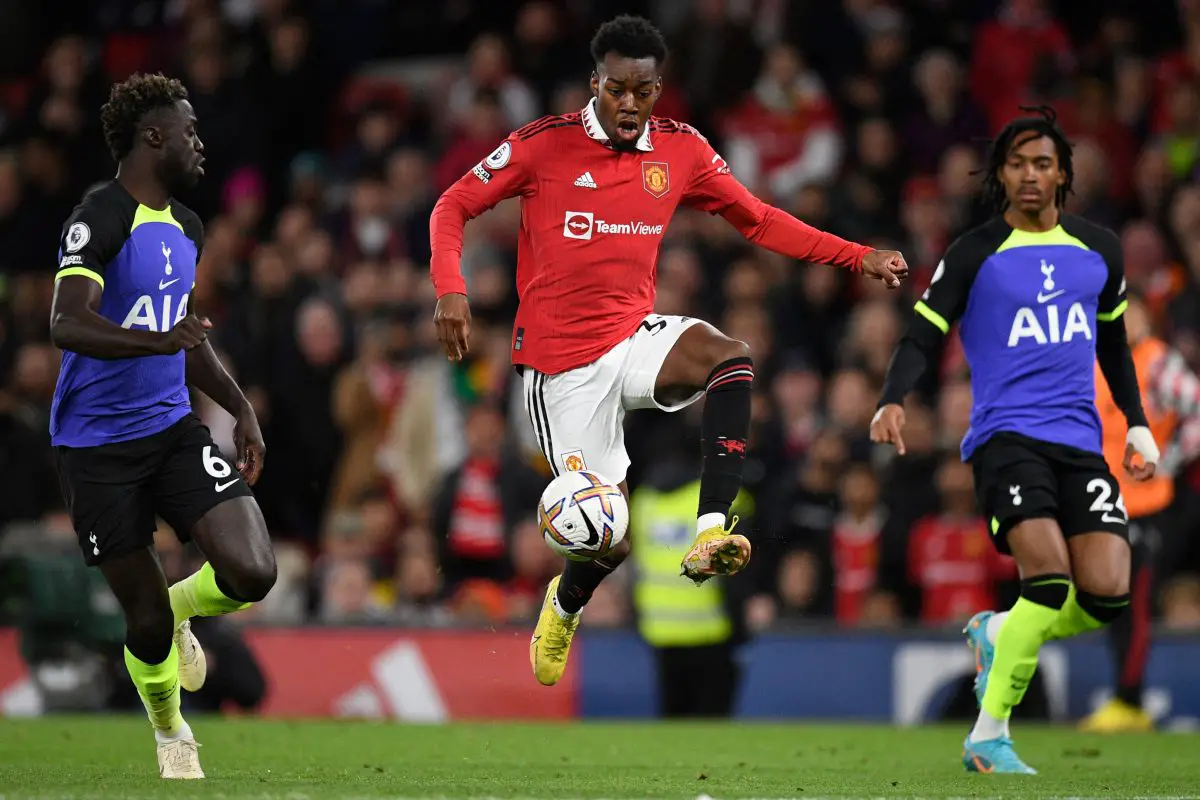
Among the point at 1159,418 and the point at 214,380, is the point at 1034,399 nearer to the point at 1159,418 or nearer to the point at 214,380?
the point at 1159,418

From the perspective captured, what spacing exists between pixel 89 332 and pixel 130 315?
437 mm

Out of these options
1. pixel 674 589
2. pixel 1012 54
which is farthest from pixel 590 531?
pixel 1012 54

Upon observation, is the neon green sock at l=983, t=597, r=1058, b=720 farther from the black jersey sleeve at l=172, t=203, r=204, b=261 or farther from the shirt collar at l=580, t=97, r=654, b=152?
the black jersey sleeve at l=172, t=203, r=204, b=261

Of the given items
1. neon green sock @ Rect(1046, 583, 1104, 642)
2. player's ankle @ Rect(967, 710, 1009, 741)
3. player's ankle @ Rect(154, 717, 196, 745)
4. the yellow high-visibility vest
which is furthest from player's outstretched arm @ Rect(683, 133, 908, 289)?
the yellow high-visibility vest

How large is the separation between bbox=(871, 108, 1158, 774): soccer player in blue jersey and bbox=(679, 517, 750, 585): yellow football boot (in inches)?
43.7

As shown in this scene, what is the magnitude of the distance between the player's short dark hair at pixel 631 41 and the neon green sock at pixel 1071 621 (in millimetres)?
3016

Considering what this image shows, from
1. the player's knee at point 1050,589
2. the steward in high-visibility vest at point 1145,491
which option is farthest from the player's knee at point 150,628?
the steward in high-visibility vest at point 1145,491

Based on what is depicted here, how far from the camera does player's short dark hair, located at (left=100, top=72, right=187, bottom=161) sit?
7855 millimetres

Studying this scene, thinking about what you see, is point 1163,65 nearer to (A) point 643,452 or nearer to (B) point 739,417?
(A) point 643,452

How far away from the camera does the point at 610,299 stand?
8.19 m

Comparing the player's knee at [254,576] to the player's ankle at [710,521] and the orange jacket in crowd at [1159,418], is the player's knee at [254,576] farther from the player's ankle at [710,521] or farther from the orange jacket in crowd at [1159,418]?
the orange jacket in crowd at [1159,418]

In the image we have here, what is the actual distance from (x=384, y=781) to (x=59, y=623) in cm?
547

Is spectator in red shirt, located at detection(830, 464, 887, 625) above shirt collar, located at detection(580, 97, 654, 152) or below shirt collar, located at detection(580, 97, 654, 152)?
below

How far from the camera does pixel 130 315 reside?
7676 millimetres
